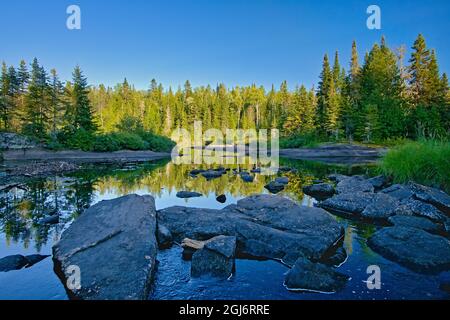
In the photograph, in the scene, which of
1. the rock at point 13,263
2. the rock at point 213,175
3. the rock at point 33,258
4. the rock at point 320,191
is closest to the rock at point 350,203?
the rock at point 320,191

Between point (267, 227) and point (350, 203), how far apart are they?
4.69 metres

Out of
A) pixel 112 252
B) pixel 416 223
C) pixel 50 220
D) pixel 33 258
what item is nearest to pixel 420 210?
pixel 416 223

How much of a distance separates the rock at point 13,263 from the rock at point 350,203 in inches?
392

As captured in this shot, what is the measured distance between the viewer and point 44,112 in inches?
1670

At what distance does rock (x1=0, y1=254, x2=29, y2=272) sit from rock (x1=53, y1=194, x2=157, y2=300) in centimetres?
70

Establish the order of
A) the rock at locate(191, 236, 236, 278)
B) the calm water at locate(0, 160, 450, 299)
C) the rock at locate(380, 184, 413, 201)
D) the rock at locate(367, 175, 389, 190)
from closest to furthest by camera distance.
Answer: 1. the calm water at locate(0, 160, 450, 299)
2. the rock at locate(191, 236, 236, 278)
3. the rock at locate(380, 184, 413, 201)
4. the rock at locate(367, 175, 389, 190)

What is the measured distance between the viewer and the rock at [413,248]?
20.0 ft

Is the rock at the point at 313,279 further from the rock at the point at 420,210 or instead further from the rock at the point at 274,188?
the rock at the point at 274,188

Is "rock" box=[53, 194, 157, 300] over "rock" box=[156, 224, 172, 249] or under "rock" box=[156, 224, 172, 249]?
over

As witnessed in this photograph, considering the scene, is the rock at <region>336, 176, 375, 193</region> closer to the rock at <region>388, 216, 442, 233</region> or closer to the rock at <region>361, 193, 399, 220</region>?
the rock at <region>361, 193, 399, 220</region>

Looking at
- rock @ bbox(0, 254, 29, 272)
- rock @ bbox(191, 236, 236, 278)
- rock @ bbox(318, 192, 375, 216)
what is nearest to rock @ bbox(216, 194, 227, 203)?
rock @ bbox(318, 192, 375, 216)

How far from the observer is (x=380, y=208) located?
32.2ft

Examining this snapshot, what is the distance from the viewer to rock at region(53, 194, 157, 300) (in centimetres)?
470

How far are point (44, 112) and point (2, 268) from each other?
4404cm
